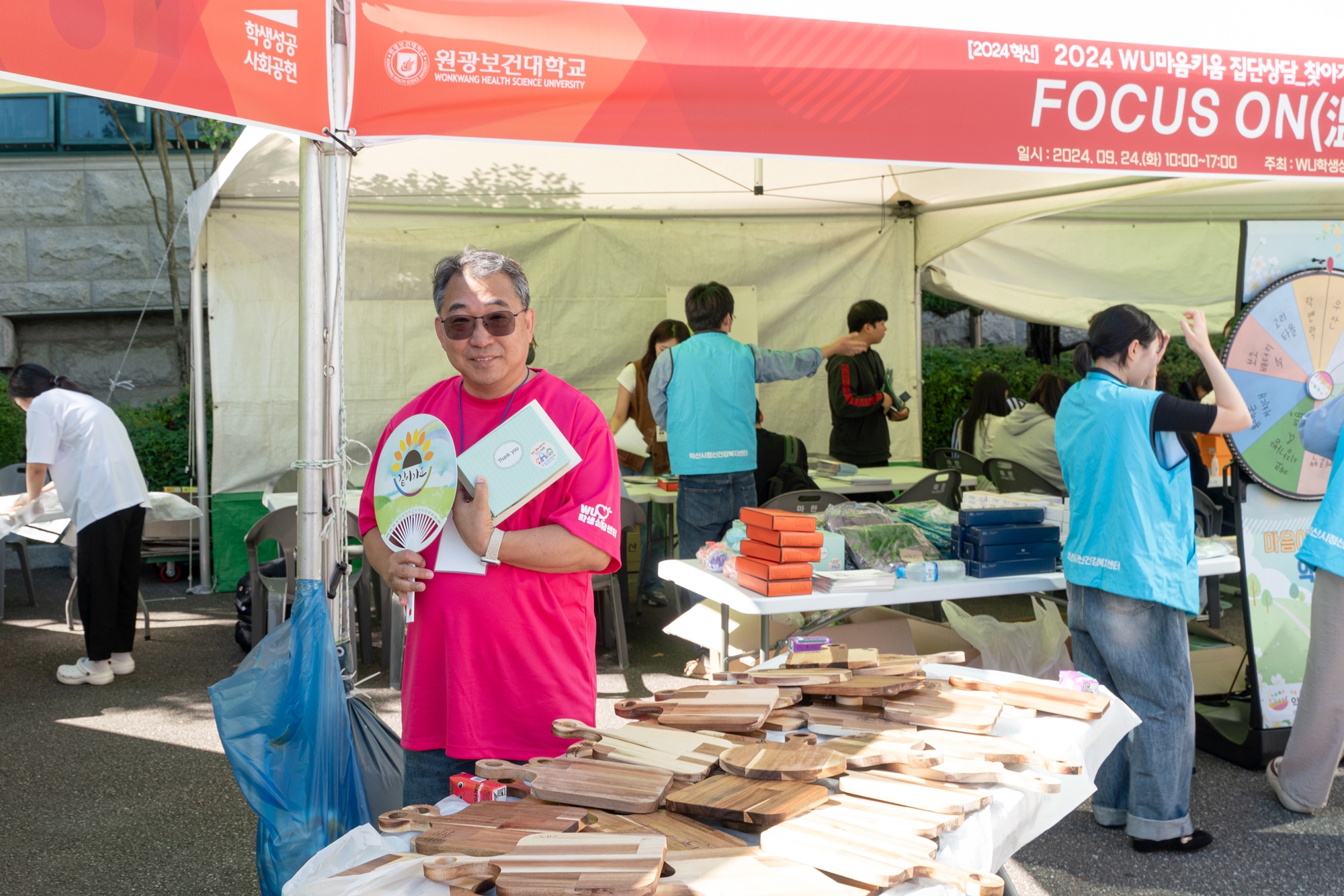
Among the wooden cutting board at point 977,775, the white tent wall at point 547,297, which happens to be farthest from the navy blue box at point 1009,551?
the white tent wall at point 547,297

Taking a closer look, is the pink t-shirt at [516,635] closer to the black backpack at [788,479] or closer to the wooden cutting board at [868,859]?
the wooden cutting board at [868,859]

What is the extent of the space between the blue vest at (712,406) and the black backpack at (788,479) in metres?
0.81

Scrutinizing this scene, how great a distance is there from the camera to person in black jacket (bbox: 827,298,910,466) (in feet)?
23.4

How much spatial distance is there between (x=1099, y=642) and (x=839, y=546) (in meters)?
0.97

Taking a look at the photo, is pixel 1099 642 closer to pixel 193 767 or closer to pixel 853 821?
pixel 853 821

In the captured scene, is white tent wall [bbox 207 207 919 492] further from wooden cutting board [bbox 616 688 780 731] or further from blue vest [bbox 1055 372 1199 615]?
wooden cutting board [bbox 616 688 780 731]

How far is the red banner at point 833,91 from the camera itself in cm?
270

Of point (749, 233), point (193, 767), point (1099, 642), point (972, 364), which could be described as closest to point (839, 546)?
point (1099, 642)

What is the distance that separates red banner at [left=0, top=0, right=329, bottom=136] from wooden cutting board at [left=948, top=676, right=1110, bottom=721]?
205cm

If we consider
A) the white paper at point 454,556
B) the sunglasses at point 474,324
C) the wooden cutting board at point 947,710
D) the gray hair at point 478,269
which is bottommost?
the wooden cutting board at point 947,710

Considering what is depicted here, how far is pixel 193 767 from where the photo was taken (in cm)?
429

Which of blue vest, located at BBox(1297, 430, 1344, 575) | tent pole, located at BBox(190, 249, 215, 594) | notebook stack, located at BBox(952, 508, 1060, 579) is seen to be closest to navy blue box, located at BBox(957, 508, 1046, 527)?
notebook stack, located at BBox(952, 508, 1060, 579)

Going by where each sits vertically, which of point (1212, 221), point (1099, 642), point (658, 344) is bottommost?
point (1099, 642)

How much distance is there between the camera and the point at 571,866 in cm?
143
